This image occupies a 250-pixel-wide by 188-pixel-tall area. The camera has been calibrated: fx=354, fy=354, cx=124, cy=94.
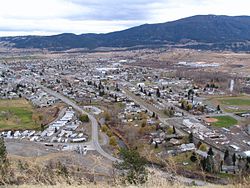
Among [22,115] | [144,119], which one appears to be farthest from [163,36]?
[144,119]

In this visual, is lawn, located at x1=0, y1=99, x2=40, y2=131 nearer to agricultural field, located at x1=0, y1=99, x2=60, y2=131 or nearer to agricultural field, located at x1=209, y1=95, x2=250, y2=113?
agricultural field, located at x1=0, y1=99, x2=60, y2=131

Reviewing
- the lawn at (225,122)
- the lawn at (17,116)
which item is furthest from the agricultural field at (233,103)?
the lawn at (17,116)

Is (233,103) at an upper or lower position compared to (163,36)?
lower

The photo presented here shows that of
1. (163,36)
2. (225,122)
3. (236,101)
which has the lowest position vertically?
(236,101)

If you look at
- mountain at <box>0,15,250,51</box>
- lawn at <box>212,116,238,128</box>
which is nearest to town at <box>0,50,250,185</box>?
lawn at <box>212,116,238,128</box>

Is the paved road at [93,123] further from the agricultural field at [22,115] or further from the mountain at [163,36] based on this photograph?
the mountain at [163,36]

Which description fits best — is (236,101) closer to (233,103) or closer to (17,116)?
(233,103)
